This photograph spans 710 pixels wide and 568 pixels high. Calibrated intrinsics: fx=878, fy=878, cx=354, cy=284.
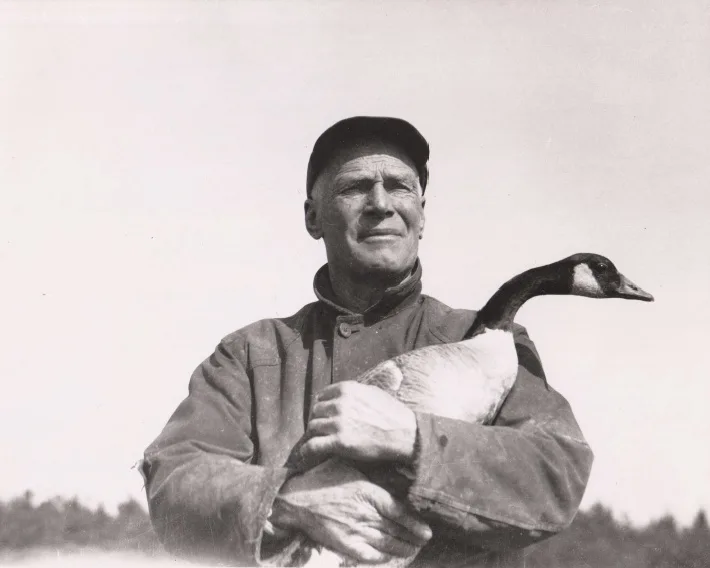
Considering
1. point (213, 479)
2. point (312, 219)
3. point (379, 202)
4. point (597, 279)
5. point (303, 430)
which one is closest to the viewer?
point (213, 479)

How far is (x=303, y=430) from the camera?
416 centimetres

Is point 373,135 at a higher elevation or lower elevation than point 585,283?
higher

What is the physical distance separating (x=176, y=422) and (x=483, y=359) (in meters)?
1.50

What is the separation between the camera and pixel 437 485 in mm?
3471

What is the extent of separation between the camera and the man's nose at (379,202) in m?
4.41

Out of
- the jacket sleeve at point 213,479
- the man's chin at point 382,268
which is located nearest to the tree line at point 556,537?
the jacket sleeve at point 213,479

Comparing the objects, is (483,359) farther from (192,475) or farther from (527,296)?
(192,475)

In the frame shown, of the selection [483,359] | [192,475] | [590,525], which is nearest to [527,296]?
[483,359]

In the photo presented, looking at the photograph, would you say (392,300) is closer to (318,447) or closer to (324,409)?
(324,409)

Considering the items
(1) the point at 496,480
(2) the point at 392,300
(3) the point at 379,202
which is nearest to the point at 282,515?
(1) the point at 496,480

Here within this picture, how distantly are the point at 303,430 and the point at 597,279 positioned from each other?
62.8 inches

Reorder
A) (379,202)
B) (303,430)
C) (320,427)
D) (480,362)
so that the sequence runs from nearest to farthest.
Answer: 1. (320,427)
2. (480,362)
3. (303,430)
4. (379,202)

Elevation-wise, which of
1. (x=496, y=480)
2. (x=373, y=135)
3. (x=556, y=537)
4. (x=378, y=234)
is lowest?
(x=556, y=537)

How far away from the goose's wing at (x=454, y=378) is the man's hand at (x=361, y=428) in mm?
207
